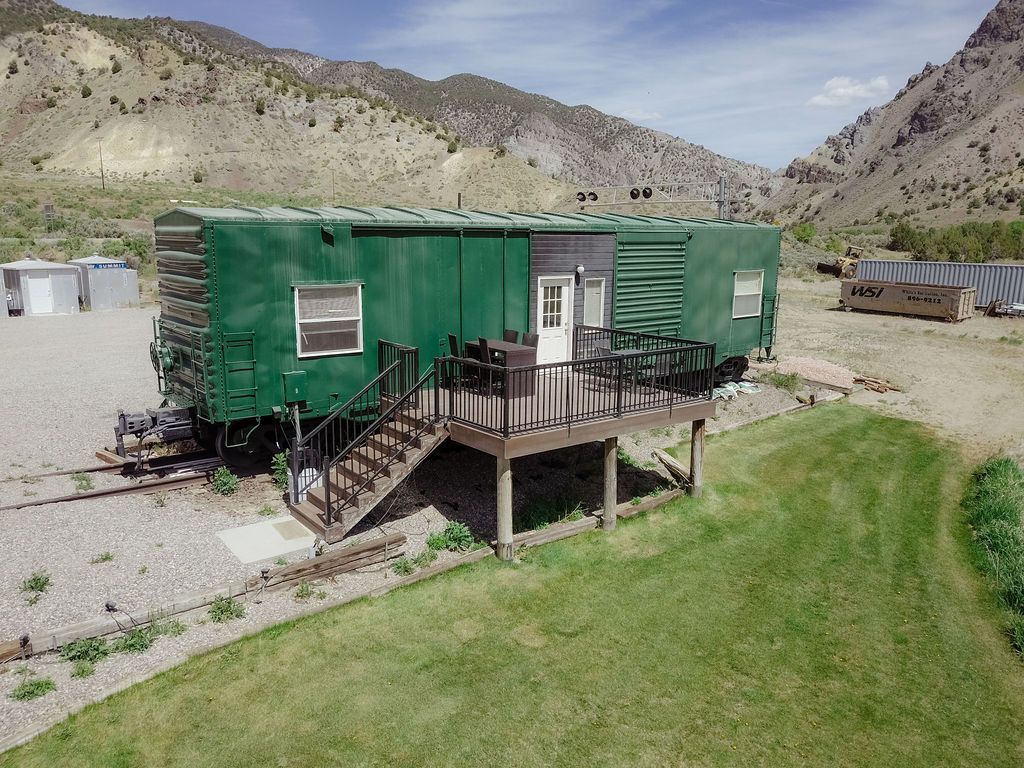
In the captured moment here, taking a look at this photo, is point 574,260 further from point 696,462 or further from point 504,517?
point 504,517

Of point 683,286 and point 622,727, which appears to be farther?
point 683,286

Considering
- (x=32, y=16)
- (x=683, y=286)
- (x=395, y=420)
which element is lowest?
(x=395, y=420)

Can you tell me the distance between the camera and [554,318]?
13914mm

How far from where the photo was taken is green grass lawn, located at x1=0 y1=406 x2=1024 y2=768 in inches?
254

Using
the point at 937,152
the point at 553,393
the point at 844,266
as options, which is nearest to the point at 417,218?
the point at 553,393

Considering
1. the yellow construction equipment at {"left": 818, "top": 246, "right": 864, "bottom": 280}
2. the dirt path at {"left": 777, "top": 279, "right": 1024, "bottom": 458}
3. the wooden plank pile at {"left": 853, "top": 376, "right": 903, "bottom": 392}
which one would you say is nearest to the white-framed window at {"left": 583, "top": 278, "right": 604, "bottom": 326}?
the dirt path at {"left": 777, "top": 279, "right": 1024, "bottom": 458}

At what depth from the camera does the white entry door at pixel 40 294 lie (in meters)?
29.3

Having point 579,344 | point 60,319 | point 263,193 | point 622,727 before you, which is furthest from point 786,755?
point 263,193

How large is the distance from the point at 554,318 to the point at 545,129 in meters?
115

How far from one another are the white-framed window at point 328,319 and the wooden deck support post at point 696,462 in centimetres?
554

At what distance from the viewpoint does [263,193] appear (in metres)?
55.7

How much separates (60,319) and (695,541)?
27577 mm

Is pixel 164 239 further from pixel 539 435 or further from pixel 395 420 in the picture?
pixel 539 435

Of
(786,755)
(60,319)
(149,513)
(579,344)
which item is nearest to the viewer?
(786,755)
